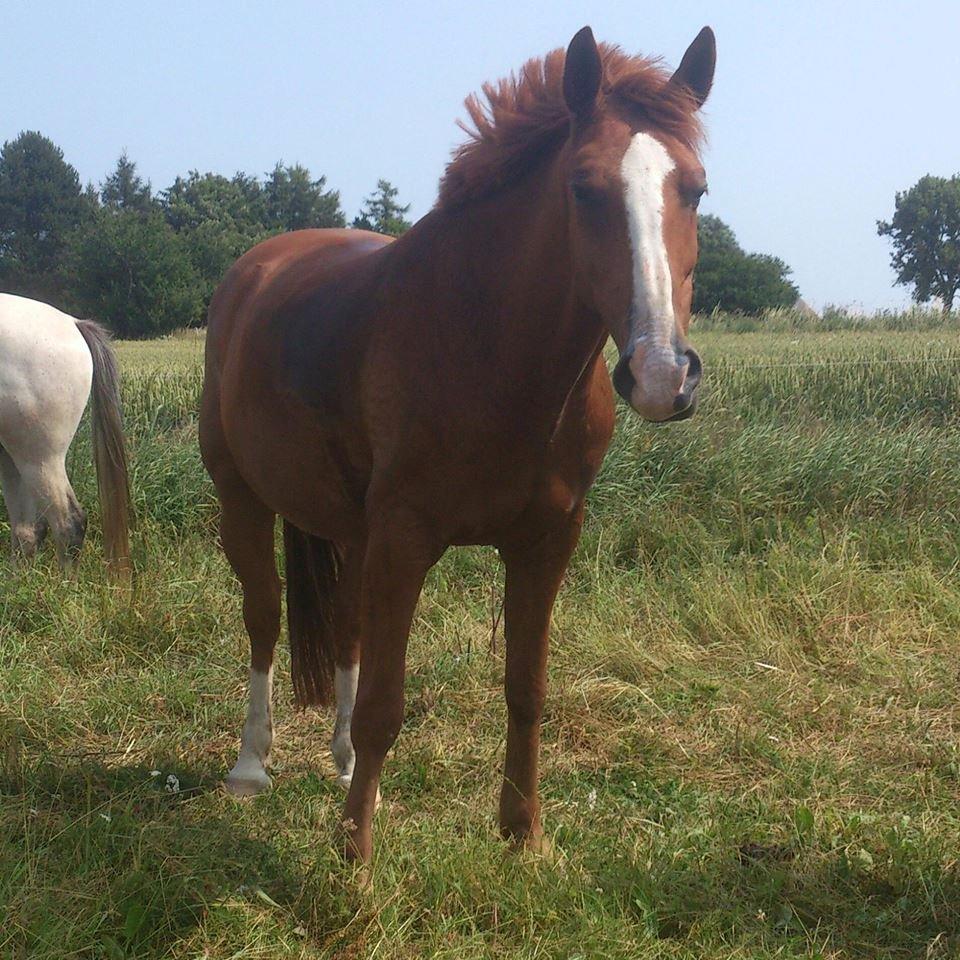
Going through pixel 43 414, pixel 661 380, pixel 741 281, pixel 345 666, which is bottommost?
pixel 345 666

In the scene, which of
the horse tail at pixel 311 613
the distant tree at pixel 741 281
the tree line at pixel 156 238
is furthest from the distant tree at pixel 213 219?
the horse tail at pixel 311 613

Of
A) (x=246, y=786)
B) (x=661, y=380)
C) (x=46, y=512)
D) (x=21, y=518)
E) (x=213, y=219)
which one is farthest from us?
(x=213, y=219)

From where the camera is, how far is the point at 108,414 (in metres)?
5.77

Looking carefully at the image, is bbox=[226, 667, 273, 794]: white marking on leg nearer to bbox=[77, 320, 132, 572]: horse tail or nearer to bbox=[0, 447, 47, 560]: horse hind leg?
bbox=[77, 320, 132, 572]: horse tail

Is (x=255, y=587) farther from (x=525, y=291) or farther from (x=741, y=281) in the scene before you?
(x=741, y=281)

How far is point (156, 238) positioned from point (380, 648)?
36879 mm

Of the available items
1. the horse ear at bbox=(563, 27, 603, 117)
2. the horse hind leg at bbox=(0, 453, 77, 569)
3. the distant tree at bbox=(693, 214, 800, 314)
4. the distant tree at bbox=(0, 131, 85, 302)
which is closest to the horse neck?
the horse ear at bbox=(563, 27, 603, 117)

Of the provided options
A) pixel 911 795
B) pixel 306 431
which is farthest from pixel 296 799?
pixel 911 795

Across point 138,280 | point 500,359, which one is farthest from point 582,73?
point 138,280

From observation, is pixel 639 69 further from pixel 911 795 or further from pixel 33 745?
pixel 33 745

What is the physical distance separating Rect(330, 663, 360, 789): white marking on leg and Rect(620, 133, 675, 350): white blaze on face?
7.12ft

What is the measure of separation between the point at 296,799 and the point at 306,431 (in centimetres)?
134

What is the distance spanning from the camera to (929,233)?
54.5 meters

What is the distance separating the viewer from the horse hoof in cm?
347
